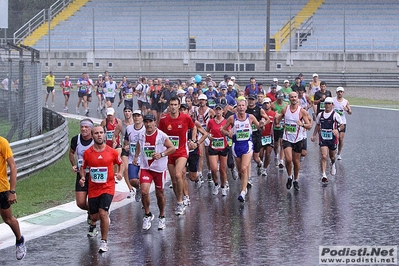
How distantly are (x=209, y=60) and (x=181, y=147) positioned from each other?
125ft

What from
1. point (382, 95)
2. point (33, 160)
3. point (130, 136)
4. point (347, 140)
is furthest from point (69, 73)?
point (130, 136)

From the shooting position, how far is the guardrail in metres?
16.7

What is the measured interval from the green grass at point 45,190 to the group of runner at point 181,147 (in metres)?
1.27

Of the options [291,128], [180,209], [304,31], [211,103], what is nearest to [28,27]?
[304,31]

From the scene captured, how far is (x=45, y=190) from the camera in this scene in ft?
52.2

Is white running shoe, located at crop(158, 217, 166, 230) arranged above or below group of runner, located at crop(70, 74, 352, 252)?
below

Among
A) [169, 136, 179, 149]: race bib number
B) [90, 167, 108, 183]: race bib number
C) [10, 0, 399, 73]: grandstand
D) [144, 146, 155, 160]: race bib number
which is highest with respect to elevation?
[10, 0, 399, 73]: grandstand

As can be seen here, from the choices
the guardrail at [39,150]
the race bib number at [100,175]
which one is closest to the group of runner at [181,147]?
the race bib number at [100,175]

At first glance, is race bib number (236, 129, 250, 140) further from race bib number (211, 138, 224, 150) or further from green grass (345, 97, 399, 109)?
green grass (345, 97, 399, 109)

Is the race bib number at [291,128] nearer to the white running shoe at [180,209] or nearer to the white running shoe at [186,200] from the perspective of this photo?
the white running shoe at [186,200]

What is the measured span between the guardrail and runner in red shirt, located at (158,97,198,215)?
12.6 feet

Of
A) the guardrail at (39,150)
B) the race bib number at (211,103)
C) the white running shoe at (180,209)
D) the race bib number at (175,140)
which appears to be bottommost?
the white running shoe at (180,209)

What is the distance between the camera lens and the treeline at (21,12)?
57481 millimetres

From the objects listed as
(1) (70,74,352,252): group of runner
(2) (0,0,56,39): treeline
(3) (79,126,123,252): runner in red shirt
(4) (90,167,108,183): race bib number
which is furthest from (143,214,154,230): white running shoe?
(2) (0,0,56,39): treeline
